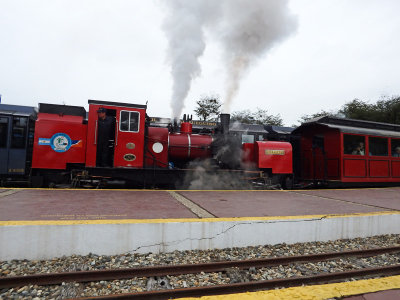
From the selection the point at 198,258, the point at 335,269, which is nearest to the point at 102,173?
the point at 198,258

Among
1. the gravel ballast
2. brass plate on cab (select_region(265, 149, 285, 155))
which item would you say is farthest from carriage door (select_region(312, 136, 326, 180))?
the gravel ballast

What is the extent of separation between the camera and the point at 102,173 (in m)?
7.56

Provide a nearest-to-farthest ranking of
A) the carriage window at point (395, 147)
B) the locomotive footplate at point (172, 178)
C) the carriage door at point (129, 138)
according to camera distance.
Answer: the locomotive footplate at point (172, 178)
the carriage door at point (129, 138)
the carriage window at point (395, 147)

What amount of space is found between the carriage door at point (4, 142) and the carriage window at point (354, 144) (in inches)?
474

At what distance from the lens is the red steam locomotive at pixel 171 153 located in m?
7.58

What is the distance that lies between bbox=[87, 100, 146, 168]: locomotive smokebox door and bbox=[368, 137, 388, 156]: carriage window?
28.9ft

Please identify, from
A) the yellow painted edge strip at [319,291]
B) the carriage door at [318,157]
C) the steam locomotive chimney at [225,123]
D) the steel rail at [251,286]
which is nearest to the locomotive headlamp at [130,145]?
the steam locomotive chimney at [225,123]

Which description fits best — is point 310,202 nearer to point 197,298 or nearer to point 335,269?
point 335,269

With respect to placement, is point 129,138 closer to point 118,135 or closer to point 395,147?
point 118,135

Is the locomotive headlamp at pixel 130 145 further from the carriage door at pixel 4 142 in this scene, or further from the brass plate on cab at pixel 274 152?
the brass plate on cab at pixel 274 152

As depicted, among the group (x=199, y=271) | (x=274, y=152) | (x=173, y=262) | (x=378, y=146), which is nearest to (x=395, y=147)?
(x=378, y=146)

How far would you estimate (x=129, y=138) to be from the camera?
25.6ft

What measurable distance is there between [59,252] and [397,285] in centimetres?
435

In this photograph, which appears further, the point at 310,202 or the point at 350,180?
the point at 350,180
